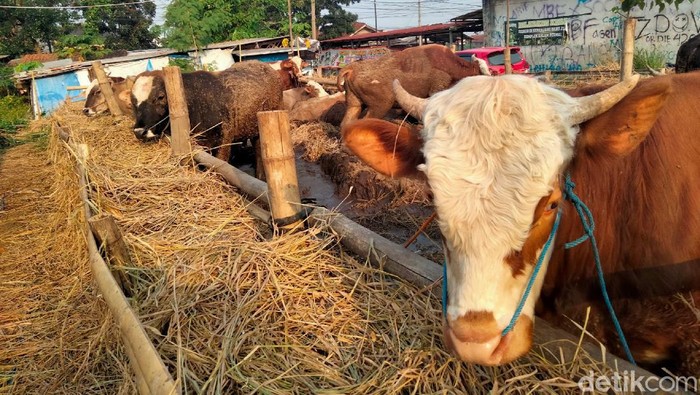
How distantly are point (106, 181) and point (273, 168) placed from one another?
7.63 feet

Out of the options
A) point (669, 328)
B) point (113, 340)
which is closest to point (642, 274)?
point (669, 328)

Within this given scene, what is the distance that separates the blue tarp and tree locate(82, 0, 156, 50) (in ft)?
76.9

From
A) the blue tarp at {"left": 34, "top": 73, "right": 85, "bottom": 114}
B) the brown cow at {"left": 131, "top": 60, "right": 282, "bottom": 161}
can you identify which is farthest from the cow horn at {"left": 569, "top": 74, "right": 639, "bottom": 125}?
the blue tarp at {"left": 34, "top": 73, "right": 85, "bottom": 114}

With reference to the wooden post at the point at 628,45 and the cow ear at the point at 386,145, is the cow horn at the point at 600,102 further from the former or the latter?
the wooden post at the point at 628,45

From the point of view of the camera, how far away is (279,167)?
3301mm

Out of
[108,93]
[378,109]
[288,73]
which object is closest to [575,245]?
[378,109]

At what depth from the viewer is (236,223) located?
3.88m

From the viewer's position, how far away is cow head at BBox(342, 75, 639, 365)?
1.48 meters

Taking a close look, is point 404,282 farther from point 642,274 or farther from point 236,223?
point 236,223

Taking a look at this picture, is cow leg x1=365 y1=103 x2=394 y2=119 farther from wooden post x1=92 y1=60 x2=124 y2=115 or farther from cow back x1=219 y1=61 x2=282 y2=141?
wooden post x1=92 y1=60 x2=124 y2=115

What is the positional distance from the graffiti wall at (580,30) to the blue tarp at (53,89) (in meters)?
21.0

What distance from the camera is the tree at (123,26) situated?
44688 mm

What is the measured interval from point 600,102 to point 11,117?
23793mm

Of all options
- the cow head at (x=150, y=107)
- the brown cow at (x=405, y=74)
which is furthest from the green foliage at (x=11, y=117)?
the brown cow at (x=405, y=74)
